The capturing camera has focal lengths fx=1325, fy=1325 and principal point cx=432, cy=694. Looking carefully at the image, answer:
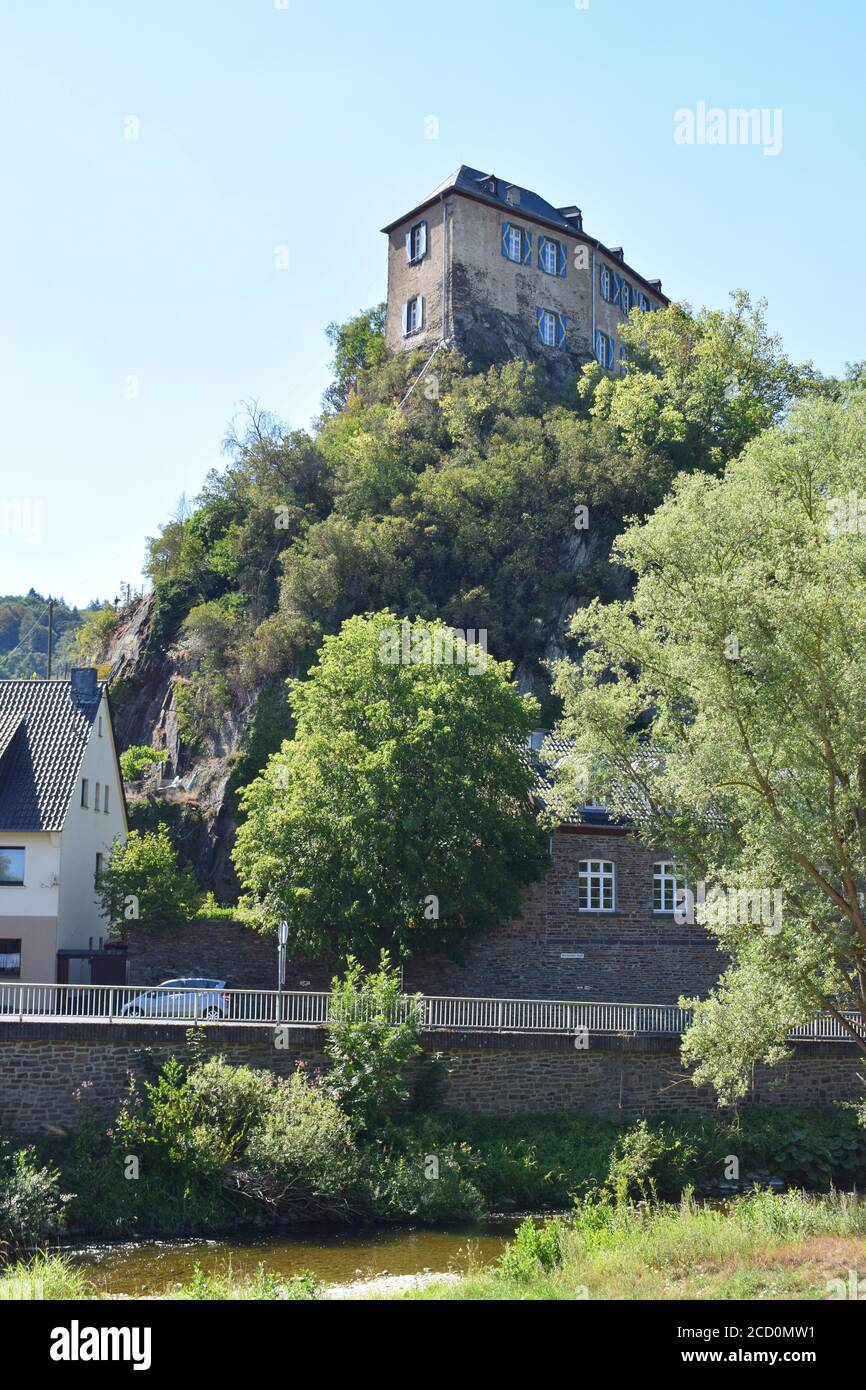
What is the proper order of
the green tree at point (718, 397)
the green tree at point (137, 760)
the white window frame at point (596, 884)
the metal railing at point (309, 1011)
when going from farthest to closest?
the green tree at point (718, 397) → the green tree at point (137, 760) → the white window frame at point (596, 884) → the metal railing at point (309, 1011)

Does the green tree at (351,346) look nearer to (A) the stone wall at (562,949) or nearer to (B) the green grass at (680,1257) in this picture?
(A) the stone wall at (562,949)

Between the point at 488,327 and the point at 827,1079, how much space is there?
43.3 meters

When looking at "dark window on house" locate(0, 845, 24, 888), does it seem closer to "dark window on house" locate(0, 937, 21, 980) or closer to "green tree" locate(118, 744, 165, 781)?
"dark window on house" locate(0, 937, 21, 980)

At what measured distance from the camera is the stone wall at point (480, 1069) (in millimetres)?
22672

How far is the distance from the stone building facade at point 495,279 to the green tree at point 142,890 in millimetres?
34335

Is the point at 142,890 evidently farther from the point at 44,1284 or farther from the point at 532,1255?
the point at 532,1255

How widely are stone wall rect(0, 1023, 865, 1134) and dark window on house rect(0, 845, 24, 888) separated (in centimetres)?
918

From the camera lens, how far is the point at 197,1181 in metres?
21.7

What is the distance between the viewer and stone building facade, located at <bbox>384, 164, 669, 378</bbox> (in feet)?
202

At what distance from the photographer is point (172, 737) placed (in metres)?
50.6

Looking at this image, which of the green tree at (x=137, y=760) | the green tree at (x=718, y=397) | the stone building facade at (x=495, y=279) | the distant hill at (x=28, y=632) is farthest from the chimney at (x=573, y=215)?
the distant hill at (x=28, y=632)
